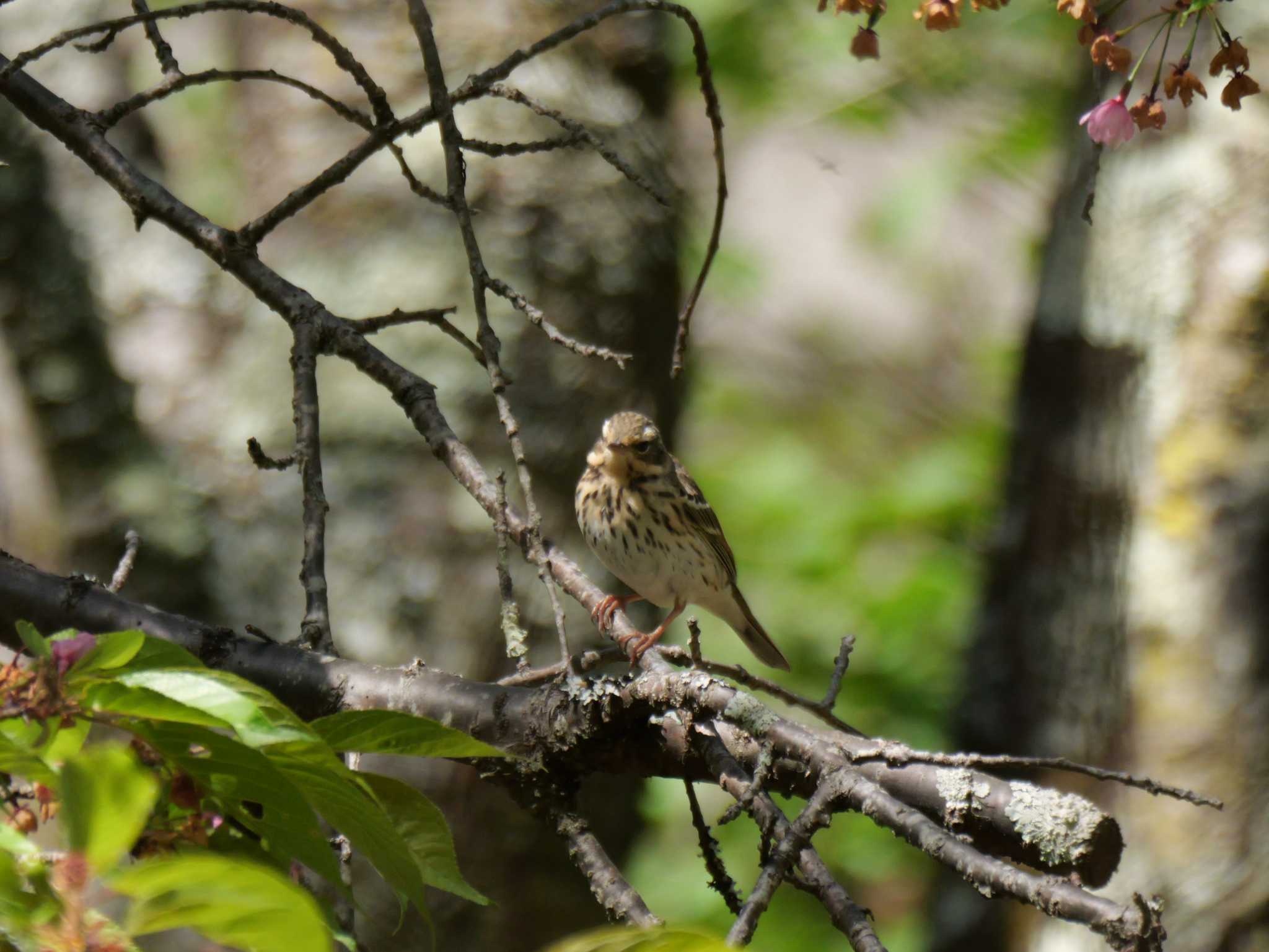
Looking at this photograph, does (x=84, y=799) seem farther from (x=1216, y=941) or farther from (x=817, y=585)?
(x=817, y=585)

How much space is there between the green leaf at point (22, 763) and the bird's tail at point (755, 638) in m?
4.72

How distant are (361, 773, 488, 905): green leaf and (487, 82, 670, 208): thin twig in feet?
3.52

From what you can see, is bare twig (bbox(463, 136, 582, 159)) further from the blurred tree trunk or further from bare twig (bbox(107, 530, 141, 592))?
the blurred tree trunk

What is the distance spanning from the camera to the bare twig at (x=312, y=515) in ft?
7.29

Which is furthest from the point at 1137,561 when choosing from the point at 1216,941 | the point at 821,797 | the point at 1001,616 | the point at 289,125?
the point at 821,797

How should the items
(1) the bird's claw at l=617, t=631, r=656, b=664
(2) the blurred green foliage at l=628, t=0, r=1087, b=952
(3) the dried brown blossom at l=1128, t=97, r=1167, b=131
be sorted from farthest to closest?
(2) the blurred green foliage at l=628, t=0, r=1087, b=952 < (1) the bird's claw at l=617, t=631, r=656, b=664 < (3) the dried brown blossom at l=1128, t=97, r=1167, b=131

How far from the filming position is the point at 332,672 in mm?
2271

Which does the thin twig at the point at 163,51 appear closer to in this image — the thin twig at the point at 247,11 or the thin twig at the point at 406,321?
the thin twig at the point at 247,11

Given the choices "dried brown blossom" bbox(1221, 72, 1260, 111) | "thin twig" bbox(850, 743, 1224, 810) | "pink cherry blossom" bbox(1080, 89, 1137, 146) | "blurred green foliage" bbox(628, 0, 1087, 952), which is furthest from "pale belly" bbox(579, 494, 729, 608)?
"thin twig" bbox(850, 743, 1224, 810)

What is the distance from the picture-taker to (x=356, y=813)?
55.3 inches

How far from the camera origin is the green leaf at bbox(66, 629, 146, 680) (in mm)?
1294

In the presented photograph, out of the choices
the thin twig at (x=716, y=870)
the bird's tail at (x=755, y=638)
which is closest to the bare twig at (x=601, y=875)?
the thin twig at (x=716, y=870)

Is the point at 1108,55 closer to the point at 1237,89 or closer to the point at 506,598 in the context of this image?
the point at 1237,89

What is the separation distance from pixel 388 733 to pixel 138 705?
1.01 ft
